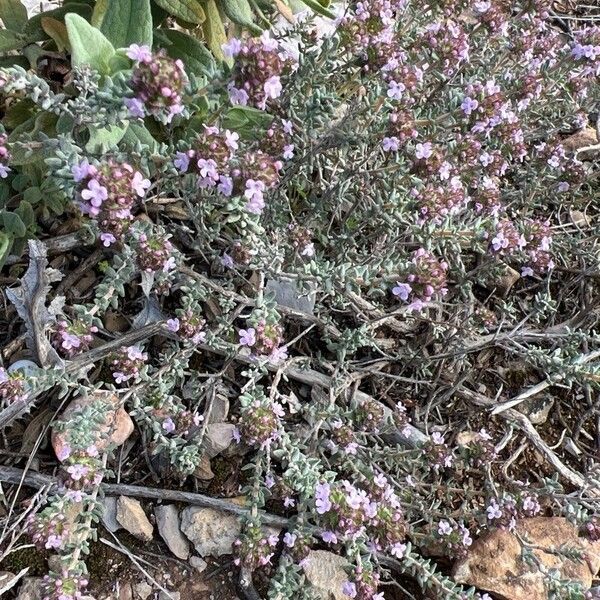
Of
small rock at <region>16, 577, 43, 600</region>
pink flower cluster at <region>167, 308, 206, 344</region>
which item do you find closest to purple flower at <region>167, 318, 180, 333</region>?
pink flower cluster at <region>167, 308, 206, 344</region>

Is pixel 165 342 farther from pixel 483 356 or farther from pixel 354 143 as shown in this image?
pixel 483 356

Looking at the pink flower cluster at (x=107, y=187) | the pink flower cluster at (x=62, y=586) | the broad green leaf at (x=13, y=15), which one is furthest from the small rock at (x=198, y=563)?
the broad green leaf at (x=13, y=15)

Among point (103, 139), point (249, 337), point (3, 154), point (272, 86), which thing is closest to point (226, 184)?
point (272, 86)

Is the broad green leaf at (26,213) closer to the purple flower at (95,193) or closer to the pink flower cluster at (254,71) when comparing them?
the purple flower at (95,193)

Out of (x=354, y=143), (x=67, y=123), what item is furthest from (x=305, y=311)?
(x=67, y=123)

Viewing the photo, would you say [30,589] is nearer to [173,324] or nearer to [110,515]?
[110,515]
